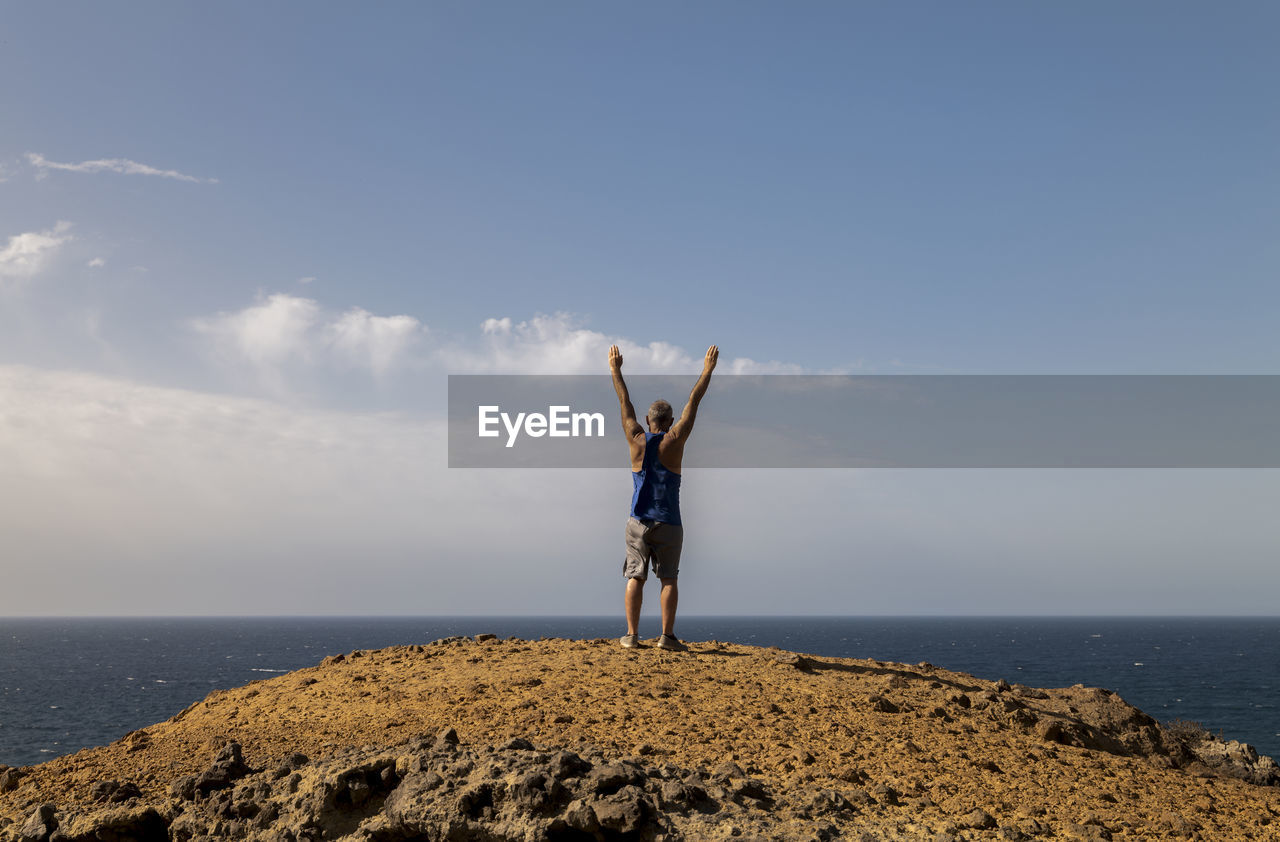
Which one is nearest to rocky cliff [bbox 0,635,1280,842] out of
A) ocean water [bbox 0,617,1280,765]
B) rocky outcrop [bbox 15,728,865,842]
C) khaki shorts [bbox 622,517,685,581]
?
rocky outcrop [bbox 15,728,865,842]

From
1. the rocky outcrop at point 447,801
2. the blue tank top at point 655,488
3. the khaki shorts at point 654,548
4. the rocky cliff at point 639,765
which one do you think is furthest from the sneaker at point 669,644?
the rocky outcrop at point 447,801

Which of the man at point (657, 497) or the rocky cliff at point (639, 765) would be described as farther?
the man at point (657, 497)

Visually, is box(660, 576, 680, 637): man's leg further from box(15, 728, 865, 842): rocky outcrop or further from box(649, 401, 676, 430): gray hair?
box(15, 728, 865, 842): rocky outcrop

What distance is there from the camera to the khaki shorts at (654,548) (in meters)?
10.7

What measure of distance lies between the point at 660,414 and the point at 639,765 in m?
5.25

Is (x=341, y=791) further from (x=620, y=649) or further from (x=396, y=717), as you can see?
(x=620, y=649)

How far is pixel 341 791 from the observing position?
6.30m

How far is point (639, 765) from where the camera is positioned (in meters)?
6.31

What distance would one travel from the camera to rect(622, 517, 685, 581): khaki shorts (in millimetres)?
10742

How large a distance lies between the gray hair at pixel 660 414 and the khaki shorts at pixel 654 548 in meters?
1.22

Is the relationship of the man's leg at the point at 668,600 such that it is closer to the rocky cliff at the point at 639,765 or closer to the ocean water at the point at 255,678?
the rocky cliff at the point at 639,765

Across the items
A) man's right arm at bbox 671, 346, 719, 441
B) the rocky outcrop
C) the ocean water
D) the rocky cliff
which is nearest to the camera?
the rocky outcrop

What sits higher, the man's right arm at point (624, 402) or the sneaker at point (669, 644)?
the man's right arm at point (624, 402)

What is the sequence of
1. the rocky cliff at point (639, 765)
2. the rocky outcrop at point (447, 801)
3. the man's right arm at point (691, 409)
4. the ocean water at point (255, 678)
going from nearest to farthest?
the rocky outcrop at point (447, 801), the rocky cliff at point (639, 765), the man's right arm at point (691, 409), the ocean water at point (255, 678)
